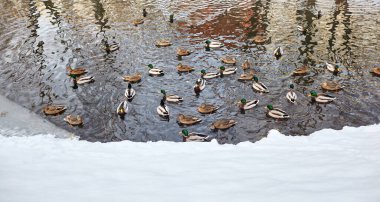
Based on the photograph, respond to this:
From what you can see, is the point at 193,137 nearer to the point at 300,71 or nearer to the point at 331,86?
the point at 331,86

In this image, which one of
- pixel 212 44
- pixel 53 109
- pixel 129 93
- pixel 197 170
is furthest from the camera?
pixel 212 44

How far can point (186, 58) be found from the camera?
1861 cm

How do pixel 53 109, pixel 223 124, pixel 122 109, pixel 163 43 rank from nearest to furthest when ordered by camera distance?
pixel 223 124 → pixel 122 109 → pixel 53 109 → pixel 163 43

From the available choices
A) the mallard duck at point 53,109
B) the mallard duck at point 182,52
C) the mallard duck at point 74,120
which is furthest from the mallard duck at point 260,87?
the mallard duck at point 53,109

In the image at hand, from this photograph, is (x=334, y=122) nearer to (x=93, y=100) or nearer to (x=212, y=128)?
(x=212, y=128)

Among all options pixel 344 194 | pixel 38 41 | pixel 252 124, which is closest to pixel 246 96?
pixel 252 124

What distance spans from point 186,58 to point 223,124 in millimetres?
6346

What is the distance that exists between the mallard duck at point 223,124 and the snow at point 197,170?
6.53ft

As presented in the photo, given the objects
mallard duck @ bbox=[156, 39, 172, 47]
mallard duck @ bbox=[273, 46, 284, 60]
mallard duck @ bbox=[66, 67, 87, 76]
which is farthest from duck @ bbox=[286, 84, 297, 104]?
mallard duck @ bbox=[66, 67, 87, 76]

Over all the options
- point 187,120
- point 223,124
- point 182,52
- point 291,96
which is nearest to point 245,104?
point 223,124

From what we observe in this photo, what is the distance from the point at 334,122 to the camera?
1324 cm

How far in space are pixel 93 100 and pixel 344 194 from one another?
1126cm

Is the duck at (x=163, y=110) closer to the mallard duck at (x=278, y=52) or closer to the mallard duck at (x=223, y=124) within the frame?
the mallard duck at (x=223, y=124)

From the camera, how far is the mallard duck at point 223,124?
1316 centimetres
